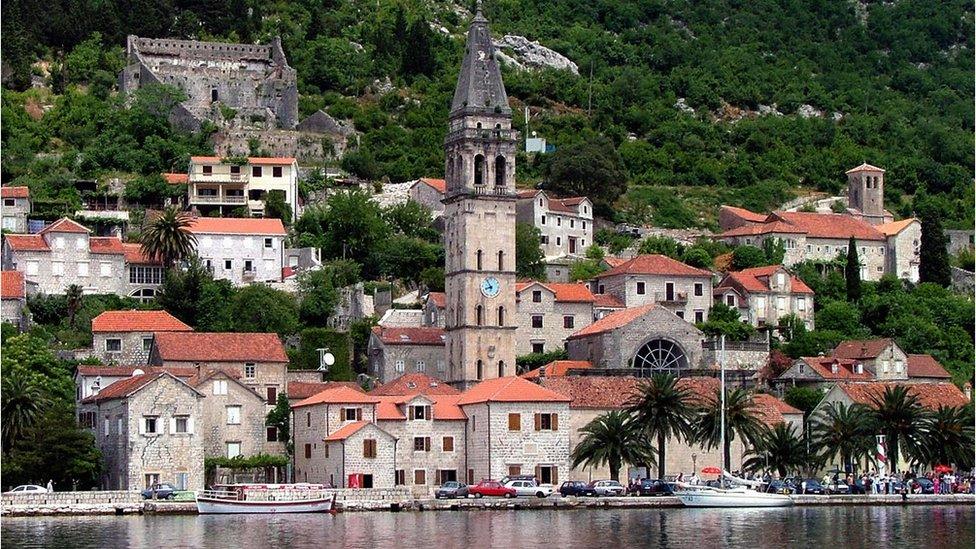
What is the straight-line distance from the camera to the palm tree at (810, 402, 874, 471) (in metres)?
96.1

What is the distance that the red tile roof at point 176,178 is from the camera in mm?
128750

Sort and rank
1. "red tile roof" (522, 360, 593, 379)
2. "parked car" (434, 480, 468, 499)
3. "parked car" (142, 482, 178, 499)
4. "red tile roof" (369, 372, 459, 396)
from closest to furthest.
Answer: "parked car" (142, 482, 178, 499) < "parked car" (434, 480, 468, 499) < "red tile roof" (369, 372, 459, 396) < "red tile roof" (522, 360, 593, 379)

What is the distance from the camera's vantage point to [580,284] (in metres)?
119

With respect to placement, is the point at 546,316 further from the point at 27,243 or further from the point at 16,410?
the point at 16,410

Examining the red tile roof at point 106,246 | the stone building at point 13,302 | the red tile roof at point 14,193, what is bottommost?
the stone building at point 13,302

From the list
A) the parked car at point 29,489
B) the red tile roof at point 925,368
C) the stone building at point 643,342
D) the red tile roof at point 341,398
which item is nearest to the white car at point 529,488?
the red tile roof at point 341,398

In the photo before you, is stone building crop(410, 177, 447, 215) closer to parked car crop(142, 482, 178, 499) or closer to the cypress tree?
the cypress tree

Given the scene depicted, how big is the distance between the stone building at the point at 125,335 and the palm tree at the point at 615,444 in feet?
73.0

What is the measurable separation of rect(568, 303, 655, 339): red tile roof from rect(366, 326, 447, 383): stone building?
23.0 feet

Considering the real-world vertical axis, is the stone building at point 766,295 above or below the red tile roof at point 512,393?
above

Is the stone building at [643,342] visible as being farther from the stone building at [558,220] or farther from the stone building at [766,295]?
the stone building at [558,220]

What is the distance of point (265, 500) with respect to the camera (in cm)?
8750

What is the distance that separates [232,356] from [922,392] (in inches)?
1283

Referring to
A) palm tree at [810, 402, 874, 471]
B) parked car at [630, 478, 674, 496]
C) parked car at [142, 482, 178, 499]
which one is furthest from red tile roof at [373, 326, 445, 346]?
parked car at [142, 482, 178, 499]
